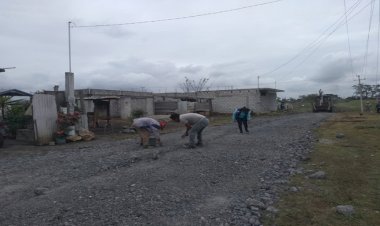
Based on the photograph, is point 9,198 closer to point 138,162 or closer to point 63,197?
point 63,197

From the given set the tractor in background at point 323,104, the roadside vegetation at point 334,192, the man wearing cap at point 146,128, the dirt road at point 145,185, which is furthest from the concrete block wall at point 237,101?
the roadside vegetation at point 334,192

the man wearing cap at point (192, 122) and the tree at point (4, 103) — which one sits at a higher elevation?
the tree at point (4, 103)

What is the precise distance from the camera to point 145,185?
27.3ft

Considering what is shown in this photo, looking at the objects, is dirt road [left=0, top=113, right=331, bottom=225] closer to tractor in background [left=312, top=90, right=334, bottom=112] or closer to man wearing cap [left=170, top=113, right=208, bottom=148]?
man wearing cap [left=170, top=113, right=208, bottom=148]

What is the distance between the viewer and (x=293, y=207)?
7.24 meters

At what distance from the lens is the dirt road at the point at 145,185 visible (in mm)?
6531

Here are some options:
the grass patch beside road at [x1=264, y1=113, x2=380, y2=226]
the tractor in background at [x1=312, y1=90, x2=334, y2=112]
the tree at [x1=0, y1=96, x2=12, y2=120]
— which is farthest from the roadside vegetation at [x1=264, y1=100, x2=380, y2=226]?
the tractor in background at [x1=312, y1=90, x2=334, y2=112]

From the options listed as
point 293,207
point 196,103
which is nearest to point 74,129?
point 293,207

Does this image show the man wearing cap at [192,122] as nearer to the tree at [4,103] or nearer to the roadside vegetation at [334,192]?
the roadside vegetation at [334,192]

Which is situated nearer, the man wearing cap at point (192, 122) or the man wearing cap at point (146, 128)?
the man wearing cap at point (192, 122)

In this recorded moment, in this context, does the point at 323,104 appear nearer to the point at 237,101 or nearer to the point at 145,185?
the point at 237,101

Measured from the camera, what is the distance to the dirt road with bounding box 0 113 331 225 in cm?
653

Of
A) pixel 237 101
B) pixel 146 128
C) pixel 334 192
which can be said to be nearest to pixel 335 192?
pixel 334 192

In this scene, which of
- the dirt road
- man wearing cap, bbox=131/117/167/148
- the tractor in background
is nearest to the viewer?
the dirt road
